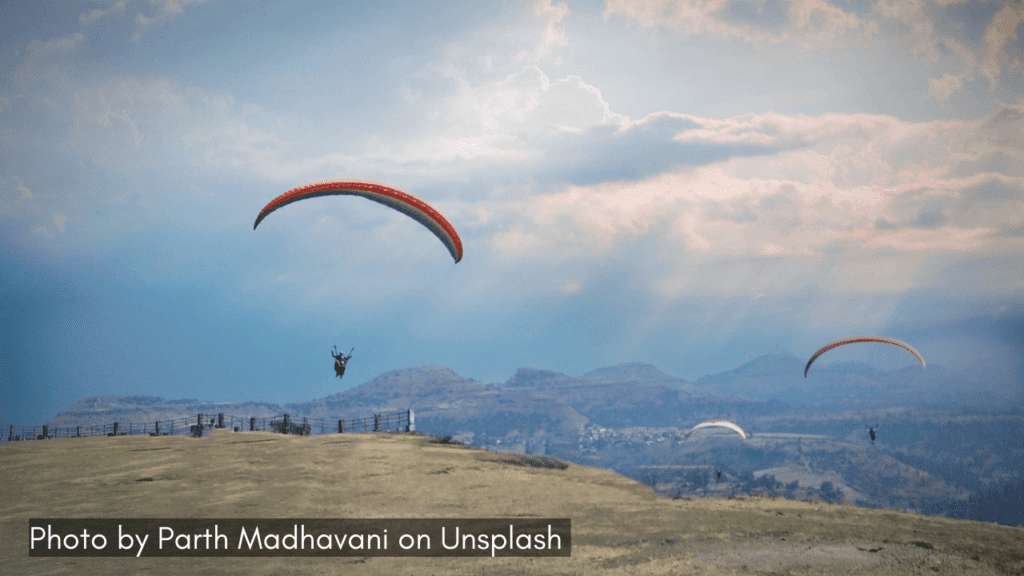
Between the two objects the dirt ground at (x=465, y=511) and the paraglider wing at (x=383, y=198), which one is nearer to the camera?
the dirt ground at (x=465, y=511)

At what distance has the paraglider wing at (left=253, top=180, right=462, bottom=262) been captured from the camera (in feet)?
71.6

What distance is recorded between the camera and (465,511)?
810 inches

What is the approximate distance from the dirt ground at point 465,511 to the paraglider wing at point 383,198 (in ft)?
31.8

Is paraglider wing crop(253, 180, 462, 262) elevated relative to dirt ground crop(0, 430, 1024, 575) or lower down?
elevated

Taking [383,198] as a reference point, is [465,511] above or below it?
below

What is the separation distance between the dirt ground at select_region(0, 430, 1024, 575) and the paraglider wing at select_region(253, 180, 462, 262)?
9678 millimetres

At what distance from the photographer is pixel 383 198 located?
22328mm

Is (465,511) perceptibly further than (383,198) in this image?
No

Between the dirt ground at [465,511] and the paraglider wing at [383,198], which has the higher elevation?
the paraglider wing at [383,198]

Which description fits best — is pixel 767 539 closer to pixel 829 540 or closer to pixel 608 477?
pixel 829 540

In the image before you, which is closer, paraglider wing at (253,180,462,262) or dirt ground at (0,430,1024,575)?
dirt ground at (0,430,1024,575)

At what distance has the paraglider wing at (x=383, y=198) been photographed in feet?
71.6

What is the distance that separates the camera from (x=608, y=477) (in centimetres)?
2856

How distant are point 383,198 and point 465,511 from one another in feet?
37.3
